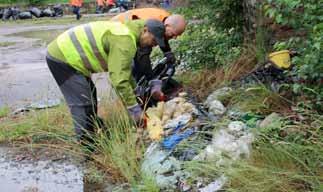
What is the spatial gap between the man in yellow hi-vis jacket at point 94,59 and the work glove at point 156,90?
1.56 feet

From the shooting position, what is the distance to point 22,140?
21.1ft

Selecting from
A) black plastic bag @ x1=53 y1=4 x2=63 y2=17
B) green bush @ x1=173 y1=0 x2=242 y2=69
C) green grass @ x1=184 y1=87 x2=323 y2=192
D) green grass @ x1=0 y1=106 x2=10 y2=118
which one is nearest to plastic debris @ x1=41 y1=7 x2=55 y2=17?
black plastic bag @ x1=53 y1=4 x2=63 y2=17

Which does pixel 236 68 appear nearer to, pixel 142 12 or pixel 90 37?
pixel 142 12

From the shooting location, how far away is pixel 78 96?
571 centimetres

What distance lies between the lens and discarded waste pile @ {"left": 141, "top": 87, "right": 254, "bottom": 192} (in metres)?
4.54

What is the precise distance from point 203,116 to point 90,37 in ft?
4.34

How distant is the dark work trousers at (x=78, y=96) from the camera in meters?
5.67

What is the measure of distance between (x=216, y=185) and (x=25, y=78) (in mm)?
7803

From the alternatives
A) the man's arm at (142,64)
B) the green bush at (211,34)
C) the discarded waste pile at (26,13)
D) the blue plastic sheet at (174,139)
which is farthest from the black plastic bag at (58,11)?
the blue plastic sheet at (174,139)

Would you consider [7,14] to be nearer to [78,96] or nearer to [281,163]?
[78,96]

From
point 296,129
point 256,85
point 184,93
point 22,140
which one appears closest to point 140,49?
point 184,93

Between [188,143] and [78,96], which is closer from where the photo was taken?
[188,143]

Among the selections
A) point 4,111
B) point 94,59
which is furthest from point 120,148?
point 4,111

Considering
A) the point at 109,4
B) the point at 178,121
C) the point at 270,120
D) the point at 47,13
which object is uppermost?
the point at 270,120
